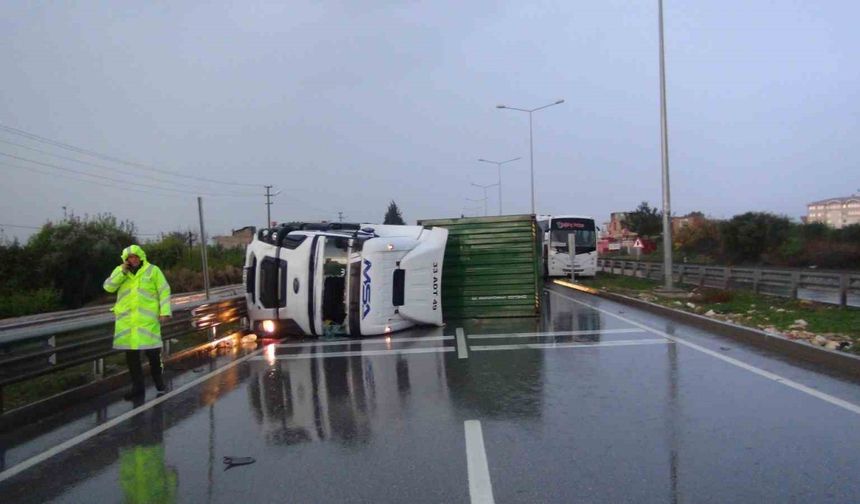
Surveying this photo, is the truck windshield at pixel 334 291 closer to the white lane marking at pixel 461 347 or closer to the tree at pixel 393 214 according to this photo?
the white lane marking at pixel 461 347

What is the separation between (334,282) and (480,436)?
889cm

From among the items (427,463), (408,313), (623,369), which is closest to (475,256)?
(408,313)

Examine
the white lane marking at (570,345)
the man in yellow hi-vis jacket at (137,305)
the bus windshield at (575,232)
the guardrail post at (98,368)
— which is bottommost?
the white lane marking at (570,345)

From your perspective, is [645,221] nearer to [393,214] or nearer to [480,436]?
[393,214]

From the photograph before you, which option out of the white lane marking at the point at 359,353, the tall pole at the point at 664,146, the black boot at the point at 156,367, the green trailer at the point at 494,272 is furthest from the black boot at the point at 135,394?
the tall pole at the point at 664,146

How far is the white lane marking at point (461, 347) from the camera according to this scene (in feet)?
37.6

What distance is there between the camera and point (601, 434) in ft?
21.0

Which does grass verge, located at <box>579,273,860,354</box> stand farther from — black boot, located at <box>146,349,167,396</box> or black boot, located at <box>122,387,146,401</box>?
black boot, located at <box>122,387,146,401</box>

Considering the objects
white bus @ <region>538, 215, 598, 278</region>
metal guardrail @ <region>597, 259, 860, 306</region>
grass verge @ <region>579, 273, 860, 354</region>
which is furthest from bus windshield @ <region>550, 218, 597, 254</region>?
grass verge @ <region>579, 273, 860, 354</region>

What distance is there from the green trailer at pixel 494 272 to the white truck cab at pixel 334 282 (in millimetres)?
2572

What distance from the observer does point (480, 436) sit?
21.1 feet

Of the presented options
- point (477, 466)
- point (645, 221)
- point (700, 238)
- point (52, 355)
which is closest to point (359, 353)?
point (52, 355)

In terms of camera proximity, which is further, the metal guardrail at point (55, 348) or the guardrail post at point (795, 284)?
the guardrail post at point (795, 284)

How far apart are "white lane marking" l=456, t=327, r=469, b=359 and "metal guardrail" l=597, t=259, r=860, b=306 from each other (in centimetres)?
915
